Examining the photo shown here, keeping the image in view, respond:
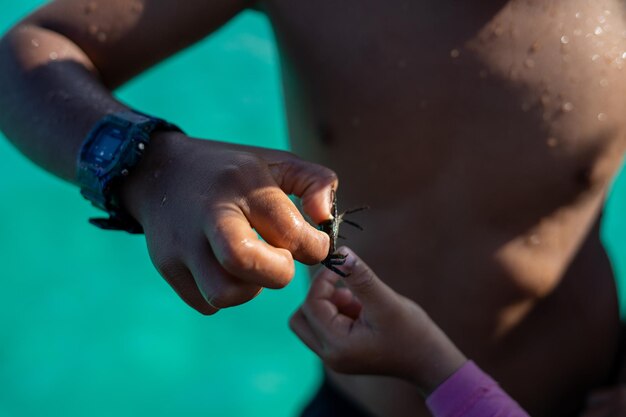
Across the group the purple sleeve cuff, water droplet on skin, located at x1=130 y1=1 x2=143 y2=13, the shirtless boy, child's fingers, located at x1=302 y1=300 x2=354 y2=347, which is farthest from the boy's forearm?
the purple sleeve cuff

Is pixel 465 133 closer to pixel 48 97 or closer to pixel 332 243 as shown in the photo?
pixel 332 243

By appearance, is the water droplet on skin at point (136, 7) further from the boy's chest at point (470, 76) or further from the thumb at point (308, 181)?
the thumb at point (308, 181)

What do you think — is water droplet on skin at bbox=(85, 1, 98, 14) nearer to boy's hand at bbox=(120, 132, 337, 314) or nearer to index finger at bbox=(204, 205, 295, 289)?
boy's hand at bbox=(120, 132, 337, 314)

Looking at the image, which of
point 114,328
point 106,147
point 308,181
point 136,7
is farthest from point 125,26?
point 114,328

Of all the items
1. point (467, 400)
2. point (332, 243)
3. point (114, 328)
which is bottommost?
point (114, 328)

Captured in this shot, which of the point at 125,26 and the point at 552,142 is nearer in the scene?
the point at 125,26

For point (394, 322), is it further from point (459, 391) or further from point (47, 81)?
point (47, 81)
